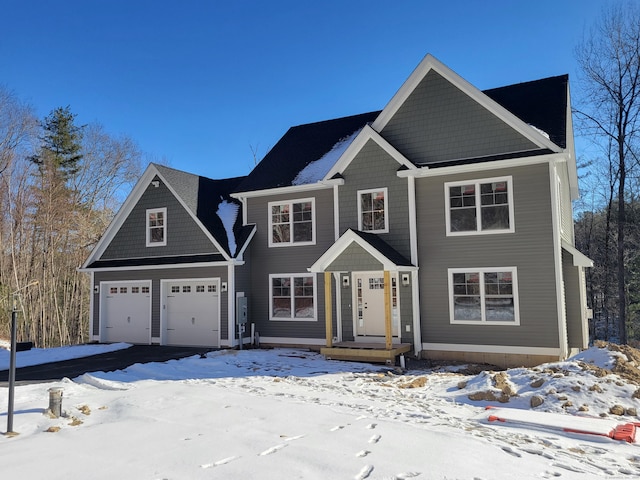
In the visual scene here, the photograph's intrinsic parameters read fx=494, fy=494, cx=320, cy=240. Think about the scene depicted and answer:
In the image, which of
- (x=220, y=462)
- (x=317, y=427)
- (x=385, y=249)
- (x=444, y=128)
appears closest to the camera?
(x=220, y=462)

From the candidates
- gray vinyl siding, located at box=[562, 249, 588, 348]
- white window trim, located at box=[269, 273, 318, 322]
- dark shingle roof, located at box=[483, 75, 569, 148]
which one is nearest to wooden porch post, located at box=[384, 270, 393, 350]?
white window trim, located at box=[269, 273, 318, 322]

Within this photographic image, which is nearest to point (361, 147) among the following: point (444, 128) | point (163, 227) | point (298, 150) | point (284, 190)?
point (444, 128)

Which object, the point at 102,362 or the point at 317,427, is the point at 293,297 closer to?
the point at 102,362

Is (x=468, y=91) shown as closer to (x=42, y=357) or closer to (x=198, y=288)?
(x=198, y=288)

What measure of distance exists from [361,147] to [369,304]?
4889 millimetres

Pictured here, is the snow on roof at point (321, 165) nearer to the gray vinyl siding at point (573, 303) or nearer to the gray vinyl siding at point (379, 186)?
the gray vinyl siding at point (379, 186)

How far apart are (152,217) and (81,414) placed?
1137 centimetres

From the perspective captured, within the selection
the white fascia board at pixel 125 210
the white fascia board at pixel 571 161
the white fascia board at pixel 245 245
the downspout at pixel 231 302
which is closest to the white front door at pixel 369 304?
the white fascia board at pixel 245 245

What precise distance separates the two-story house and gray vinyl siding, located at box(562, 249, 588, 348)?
38mm

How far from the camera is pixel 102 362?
551 inches

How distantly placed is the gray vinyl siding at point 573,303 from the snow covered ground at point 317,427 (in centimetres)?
232

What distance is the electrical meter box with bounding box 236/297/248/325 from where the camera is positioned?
53.2 feet

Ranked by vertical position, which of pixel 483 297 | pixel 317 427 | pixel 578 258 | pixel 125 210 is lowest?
pixel 317 427

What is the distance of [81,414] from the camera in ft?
25.6
